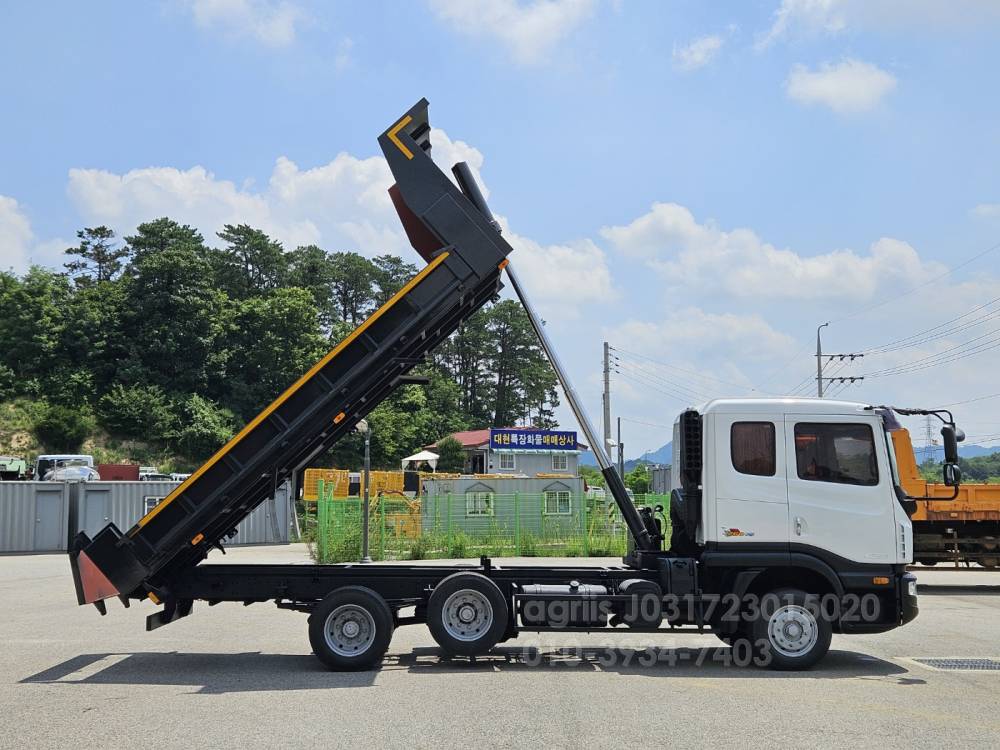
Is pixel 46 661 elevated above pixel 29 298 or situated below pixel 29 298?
below

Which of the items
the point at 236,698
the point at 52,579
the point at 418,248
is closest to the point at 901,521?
the point at 418,248

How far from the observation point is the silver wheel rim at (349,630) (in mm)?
9469

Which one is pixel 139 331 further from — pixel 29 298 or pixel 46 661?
pixel 46 661

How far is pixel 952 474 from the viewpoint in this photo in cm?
951

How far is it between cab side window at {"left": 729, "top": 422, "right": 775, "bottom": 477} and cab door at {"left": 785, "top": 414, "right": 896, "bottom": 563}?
0.19m

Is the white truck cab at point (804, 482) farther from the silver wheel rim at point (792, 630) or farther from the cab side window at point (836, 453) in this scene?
the silver wheel rim at point (792, 630)

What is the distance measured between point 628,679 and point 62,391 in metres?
66.2

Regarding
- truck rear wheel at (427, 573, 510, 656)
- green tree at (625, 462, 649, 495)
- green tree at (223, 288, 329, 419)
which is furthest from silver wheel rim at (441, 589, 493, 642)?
green tree at (223, 288, 329, 419)

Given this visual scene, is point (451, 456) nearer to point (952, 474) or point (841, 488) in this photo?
point (841, 488)

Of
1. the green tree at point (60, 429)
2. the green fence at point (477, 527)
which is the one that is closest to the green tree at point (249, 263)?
the green tree at point (60, 429)

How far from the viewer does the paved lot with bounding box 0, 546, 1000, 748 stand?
6.88 m

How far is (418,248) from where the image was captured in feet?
34.4

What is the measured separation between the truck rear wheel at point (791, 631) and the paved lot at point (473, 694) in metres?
0.23

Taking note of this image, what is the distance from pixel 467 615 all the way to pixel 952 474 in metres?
5.16
